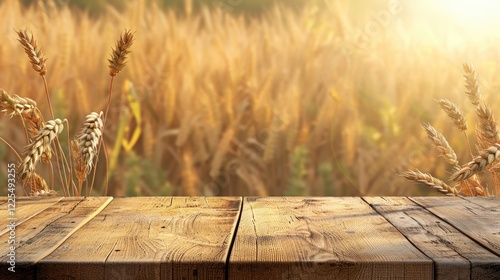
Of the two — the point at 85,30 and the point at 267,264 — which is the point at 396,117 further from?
the point at 267,264

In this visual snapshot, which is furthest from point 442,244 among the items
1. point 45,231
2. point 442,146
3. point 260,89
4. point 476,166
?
point 260,89

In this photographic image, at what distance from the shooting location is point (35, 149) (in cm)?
121

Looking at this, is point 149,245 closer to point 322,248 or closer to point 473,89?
point 322,248

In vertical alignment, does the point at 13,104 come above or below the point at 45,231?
above

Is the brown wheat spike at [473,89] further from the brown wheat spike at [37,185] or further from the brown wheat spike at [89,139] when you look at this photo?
the brown wheat spike at [37,185]

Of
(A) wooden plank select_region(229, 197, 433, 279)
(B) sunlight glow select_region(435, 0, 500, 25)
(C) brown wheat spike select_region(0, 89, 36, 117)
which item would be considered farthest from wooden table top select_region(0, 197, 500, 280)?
(B) sunlight glow select_region(435, 0, 500, 25)

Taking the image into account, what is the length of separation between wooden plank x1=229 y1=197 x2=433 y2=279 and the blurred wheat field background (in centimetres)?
91

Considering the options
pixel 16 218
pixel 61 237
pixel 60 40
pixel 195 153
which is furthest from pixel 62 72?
pixel 61 237

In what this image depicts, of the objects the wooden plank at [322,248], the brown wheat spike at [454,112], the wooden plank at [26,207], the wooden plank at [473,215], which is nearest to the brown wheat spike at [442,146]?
the brown wheat spike at [454,112]

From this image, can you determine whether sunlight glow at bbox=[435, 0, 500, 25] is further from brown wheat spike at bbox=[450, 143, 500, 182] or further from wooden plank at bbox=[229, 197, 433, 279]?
wooden plank at bbox=[229, 197, 433, 279]

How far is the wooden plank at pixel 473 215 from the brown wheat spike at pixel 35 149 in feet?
Result: 2.05

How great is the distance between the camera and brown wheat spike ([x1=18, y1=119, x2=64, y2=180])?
3.84ft

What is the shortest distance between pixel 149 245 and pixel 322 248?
0.70 feet

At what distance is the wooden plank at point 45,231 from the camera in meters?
0.89
